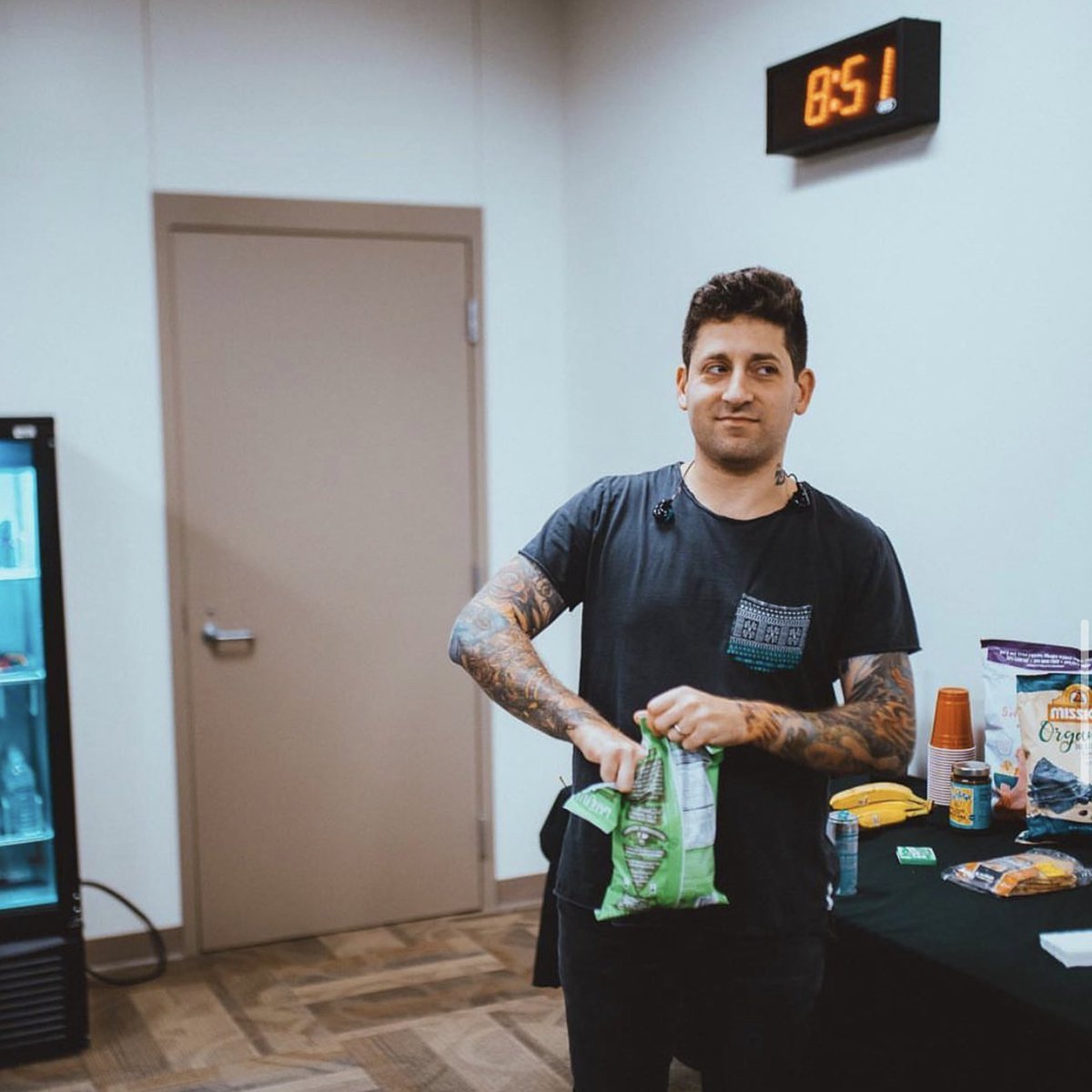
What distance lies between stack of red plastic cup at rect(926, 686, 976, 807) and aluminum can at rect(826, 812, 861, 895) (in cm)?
46

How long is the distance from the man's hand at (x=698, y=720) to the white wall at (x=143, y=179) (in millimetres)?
2456

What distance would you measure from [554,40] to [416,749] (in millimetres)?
2176

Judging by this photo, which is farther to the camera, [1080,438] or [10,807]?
[10,807]

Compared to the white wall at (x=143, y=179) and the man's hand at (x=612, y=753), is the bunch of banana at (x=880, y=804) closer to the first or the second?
the man's hand at (x=612, y=753)

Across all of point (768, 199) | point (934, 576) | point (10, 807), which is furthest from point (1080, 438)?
point (10, 807)

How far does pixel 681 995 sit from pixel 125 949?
8.10ft

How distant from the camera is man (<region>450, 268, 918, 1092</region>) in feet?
5.20

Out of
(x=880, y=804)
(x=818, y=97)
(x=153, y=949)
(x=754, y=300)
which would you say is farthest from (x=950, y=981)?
(x=153, y=949)

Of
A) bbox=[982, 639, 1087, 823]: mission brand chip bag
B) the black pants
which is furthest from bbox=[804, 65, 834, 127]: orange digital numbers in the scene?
the black pants

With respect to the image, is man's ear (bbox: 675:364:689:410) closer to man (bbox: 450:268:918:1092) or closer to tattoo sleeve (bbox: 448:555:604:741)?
man (bbox: 450:268:918:1092)

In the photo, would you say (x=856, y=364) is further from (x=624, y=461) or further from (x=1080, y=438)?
(x=624, y=461)

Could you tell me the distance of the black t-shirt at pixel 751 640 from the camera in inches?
63.0

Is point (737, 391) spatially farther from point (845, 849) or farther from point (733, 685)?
point (845, 849)

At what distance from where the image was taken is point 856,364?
2922mm
